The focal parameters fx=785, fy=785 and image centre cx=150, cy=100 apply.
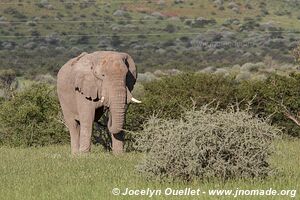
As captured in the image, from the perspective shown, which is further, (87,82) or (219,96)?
(219,96)

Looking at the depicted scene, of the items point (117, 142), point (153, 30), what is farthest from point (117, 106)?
point (153, 30)

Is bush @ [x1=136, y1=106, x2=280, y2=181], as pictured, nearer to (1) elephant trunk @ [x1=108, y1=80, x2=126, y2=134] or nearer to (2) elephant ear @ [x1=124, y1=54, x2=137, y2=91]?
(1) elephant trunk @ [x1=108, y1=80, x2=126, y2=134]

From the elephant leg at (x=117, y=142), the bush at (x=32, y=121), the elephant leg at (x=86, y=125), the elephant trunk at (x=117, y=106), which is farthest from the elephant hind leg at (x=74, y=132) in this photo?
the bush at (x=32, y=121)

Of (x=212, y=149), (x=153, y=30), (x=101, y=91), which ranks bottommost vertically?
(x=153, y=30)

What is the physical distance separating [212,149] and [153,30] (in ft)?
279

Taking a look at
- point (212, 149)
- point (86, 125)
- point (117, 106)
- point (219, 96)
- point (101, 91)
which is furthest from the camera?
point (219, 96)

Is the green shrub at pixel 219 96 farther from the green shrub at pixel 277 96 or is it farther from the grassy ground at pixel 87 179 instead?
the grassy ground at pixel 87 179

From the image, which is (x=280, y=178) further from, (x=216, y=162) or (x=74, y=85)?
(x=74, y=85)

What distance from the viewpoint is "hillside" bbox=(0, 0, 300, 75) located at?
82.0 metres

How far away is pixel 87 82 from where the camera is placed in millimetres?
17750

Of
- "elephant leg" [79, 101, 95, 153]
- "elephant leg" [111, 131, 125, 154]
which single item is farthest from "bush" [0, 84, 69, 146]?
"elephant leg" [111, 131, 125, 154]

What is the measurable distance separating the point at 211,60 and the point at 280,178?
69.2 m

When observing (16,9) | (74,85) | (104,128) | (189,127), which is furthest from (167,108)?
(16,9)

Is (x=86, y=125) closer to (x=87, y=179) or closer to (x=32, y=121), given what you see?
(x=87, y=179)
